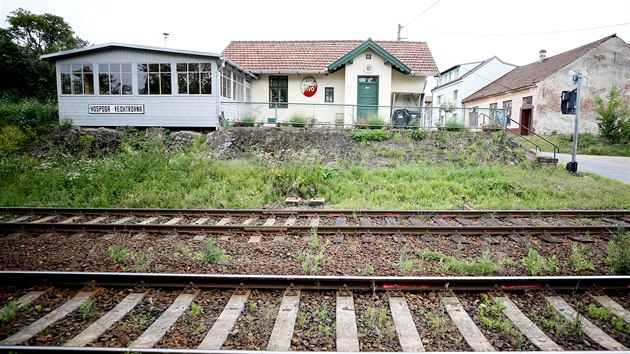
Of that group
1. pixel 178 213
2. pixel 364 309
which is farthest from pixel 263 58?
pixel 364 309

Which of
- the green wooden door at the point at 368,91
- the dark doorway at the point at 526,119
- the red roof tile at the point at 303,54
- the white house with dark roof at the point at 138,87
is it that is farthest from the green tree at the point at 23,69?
the dark doorway at the point at 526,119

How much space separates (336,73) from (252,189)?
13843 millimetres

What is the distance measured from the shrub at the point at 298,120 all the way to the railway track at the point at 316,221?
952 cm

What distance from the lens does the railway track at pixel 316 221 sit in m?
7.71

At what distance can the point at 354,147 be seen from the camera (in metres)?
16.7

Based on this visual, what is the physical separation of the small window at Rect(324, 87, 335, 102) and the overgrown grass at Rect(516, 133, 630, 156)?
1191 centimetres

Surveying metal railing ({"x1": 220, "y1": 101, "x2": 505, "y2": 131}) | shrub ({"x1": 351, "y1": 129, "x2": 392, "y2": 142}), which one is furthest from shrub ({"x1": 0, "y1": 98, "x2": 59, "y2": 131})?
shrub ({"x1": 351, "y1": 129, "x2": 392, "y2": 142})

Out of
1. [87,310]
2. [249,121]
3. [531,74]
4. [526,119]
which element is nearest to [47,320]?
[87,310]

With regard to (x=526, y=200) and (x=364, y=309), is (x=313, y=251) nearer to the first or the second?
(x=364, y=309)

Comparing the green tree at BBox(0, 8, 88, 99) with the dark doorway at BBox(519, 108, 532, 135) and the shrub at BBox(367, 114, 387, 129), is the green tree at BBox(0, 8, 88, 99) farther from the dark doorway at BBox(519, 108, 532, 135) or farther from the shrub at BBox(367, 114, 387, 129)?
the dark doorway at BBox(519, 108, 532, 135)

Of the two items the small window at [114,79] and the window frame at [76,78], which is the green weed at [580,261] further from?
the window frame at [76,78]

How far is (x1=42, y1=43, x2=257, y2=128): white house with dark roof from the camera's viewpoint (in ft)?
61.2

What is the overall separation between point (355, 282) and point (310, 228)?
2.86m

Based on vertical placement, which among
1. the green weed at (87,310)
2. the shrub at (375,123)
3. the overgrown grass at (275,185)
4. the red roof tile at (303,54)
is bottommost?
the green weed at (87,310)
